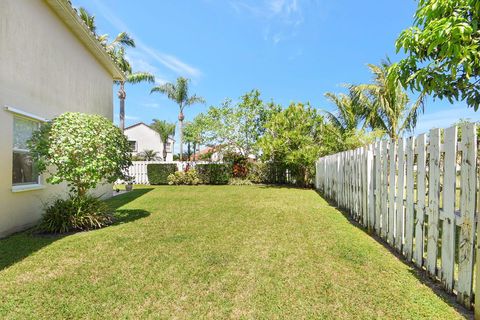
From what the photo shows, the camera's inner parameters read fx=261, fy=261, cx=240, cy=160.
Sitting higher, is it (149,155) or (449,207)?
(149,155)

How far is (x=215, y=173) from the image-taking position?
57.7ft

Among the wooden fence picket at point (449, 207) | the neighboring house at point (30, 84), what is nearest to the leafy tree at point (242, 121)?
the neighboring house at point (30, 84)

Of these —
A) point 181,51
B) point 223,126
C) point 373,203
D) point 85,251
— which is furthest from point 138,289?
point 223,126

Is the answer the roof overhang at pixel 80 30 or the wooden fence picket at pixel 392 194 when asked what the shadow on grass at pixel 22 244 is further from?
the wooden fence picket at pixel 392 194

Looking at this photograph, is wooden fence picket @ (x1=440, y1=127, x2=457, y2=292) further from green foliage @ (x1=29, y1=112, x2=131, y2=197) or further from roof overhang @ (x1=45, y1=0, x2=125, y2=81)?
roof overhang @ (x1=45, y1=0, x2=125, y2=81)

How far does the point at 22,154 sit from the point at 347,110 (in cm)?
1695

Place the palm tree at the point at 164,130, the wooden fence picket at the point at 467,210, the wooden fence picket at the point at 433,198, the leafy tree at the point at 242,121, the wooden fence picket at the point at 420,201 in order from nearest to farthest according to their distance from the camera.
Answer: the wooden fence picket at the point at 467,210 < the wooden fence picket at the point at 433,198 < the wooden fence picket at the point at 420,201 < the leafy tree at the point at 242,121 < the palm tree at the point at 164,130

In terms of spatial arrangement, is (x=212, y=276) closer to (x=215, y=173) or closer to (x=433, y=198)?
(x=433, y=198)

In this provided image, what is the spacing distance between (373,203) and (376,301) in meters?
2.79

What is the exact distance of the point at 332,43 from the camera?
45.2 feet

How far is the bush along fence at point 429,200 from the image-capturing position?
2410mm

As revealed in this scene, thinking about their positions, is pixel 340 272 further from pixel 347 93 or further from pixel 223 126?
pixel 347 93

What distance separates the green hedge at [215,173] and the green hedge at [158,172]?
2180 mm

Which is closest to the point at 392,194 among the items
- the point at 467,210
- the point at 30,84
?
the point at 467,210
